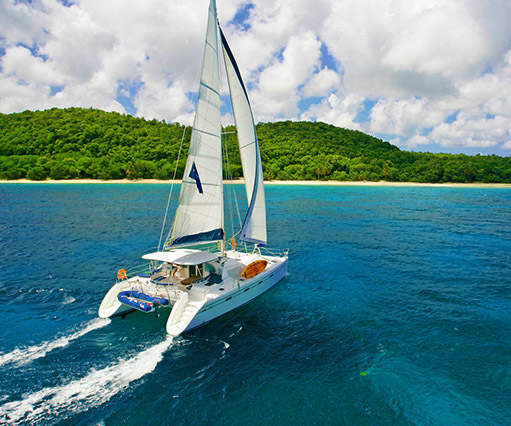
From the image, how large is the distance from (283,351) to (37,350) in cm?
1077

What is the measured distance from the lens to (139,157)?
155 m

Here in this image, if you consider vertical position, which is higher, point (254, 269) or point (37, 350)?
point (254, 269)

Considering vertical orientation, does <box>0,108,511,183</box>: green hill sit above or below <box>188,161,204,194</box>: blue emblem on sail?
above

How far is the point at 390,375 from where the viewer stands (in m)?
12.2

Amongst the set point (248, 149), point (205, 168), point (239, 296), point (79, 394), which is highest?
point (248, 149)

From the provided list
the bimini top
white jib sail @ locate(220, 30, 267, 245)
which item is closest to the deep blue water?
the bimini top

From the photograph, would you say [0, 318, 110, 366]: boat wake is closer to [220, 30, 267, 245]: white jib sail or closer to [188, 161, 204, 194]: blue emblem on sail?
[188, 161, 204, 194]: blue emblem on sail

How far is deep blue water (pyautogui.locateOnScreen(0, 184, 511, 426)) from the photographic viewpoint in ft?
33.7

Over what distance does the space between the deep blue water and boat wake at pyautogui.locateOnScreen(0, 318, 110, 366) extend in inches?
2.8

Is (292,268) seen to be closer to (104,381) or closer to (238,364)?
(238,364)

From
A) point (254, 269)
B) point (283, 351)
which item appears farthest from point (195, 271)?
point (283, 351)

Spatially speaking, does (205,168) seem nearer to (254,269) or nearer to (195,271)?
(195,271)

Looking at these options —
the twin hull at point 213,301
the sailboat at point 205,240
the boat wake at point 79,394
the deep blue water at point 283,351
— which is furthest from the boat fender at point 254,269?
the boat wake at point 79,394

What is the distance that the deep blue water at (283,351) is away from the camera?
33.7 feet
